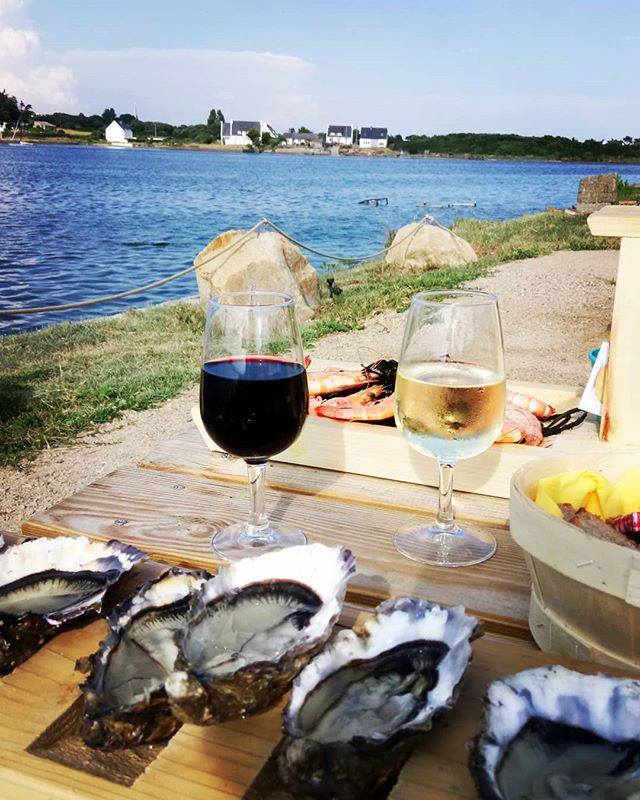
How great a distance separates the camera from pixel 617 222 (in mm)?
1634

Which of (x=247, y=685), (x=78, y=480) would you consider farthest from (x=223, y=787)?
(x=78, y=480)

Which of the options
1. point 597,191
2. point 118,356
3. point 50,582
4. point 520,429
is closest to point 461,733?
point 50,582

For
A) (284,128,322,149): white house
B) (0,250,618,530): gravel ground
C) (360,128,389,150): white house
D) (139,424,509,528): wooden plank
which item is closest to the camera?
(139,424,509,528): wooden plank

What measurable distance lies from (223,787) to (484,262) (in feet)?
48.1

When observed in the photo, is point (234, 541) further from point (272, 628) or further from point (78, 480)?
point (78, 480)

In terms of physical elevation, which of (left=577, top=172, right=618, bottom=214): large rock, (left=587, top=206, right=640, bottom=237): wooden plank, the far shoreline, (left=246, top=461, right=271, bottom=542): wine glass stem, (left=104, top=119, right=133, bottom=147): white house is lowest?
(left=246, top=461, right=271, bottom=542): wine glass stem

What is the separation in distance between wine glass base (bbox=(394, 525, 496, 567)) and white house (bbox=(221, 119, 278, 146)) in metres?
110

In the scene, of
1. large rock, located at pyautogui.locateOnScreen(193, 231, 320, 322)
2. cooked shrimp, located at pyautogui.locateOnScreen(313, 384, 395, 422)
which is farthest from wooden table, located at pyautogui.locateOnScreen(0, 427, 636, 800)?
large rock, located at pyautogui.locateOnScreen(193, 231, 320, 322)

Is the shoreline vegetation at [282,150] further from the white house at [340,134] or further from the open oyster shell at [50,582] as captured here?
the open oyster shell at [50,582]

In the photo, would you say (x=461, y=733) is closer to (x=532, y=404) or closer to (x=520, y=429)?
(x=520, y=429)

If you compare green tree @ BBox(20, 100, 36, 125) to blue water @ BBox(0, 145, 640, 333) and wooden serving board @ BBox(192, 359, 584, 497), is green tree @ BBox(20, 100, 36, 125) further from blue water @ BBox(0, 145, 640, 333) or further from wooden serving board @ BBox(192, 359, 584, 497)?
wooden serving board @ BBox(192, 359, 584, 497)

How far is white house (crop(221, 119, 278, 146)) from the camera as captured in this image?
→ 105625 millimetres

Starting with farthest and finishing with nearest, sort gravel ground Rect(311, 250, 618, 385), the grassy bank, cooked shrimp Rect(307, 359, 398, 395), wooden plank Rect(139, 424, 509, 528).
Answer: gravel ground Rect(311, 250, 618, 385) → the grassy bank → cooked shrimp Rect(307, 359, 398, 395) → wooden plank Rect(139, 424, 509, 528)

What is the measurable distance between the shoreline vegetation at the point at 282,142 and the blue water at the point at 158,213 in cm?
1857
